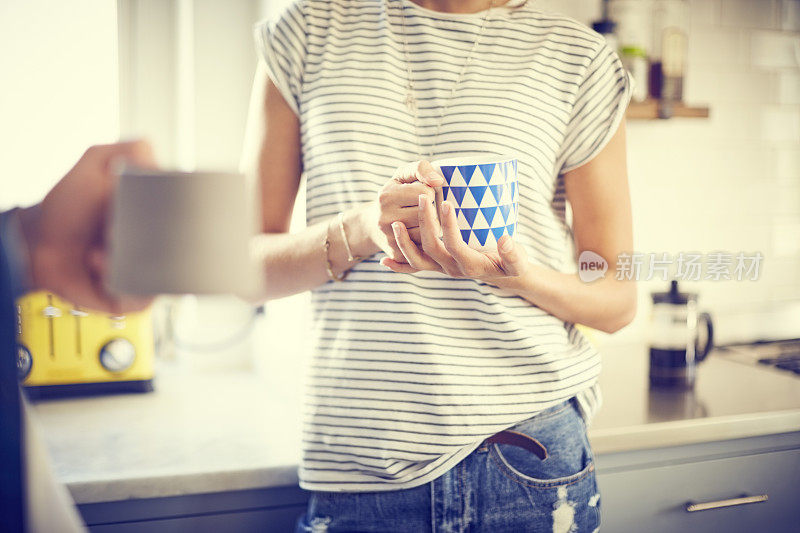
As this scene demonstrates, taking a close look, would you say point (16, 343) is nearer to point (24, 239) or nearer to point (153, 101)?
point (24, 239)

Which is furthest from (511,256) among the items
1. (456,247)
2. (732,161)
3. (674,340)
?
(732,161)

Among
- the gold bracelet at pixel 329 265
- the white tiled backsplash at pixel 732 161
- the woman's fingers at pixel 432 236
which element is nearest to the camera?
the woman's fingers at pixel 432 236

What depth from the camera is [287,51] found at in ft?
2.47

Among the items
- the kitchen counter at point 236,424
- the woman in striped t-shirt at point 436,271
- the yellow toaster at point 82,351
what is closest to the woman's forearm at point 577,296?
the woman in striped t-shirt at point 436,271

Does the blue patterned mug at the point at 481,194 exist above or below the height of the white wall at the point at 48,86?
below

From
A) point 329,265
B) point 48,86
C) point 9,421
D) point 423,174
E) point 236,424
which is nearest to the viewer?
point 9,421

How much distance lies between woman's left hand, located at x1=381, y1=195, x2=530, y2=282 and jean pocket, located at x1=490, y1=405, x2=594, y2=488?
0.21 m

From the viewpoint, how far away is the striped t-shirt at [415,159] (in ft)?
2.34

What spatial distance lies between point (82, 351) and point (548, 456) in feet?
2.64

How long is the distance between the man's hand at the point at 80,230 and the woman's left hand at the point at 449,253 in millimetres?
246

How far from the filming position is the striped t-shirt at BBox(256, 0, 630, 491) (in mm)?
712

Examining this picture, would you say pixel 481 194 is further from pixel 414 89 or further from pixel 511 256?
pixel 414 89

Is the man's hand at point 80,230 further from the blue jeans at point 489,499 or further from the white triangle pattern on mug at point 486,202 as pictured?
the blue jeans at point 489,499

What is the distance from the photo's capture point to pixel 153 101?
1.27 meters
